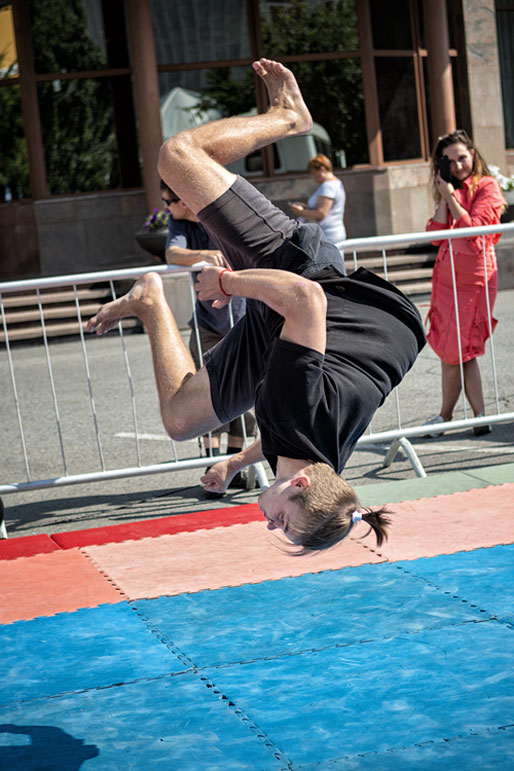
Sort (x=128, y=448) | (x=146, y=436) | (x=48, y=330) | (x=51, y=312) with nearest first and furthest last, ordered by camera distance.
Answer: (x=128, y=448), (x=146, y=436), (x=48, y=330), (x=51, y=312)

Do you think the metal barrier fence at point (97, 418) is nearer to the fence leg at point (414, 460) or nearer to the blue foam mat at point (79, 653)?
the fence leg at point (414, 460)

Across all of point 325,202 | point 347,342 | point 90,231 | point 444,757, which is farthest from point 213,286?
point 90,231

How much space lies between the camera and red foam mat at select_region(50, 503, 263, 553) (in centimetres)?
556

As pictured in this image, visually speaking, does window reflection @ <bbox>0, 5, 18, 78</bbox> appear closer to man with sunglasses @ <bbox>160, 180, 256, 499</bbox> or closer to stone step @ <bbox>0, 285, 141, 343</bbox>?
stone step @ <bbox>0, 285, 141, 343</bbox>

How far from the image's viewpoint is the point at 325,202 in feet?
39.5

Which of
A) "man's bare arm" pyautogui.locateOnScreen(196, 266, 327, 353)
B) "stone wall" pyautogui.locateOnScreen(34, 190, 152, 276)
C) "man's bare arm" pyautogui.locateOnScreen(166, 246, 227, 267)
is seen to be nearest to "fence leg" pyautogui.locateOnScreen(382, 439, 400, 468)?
"man's bare arm" pyautogui.locateOnScreen(166, 246, 227, 267)

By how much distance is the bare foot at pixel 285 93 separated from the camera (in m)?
4.09

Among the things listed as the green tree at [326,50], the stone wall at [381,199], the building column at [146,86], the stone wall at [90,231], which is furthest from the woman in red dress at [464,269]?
the green tree at [326,50]

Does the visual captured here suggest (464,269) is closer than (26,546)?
No

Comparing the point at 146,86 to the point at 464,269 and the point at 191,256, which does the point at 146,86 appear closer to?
the point at 464,269

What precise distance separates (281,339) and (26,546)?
2690mm

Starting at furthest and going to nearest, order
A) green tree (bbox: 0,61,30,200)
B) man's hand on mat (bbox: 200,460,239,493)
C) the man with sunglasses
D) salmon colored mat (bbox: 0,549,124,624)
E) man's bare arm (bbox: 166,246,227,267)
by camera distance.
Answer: green tree (bbox: 0,61,30,200) → the man with sunglasses → man's bare arm (bbox: 166,246,227,267) → salmon colored mat (bbox: 0,549,124,624) → man's hand on mat (bbox: 200,460,239,493)

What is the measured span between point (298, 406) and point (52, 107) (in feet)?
49.8

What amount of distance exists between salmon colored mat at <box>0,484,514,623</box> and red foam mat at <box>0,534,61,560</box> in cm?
10
